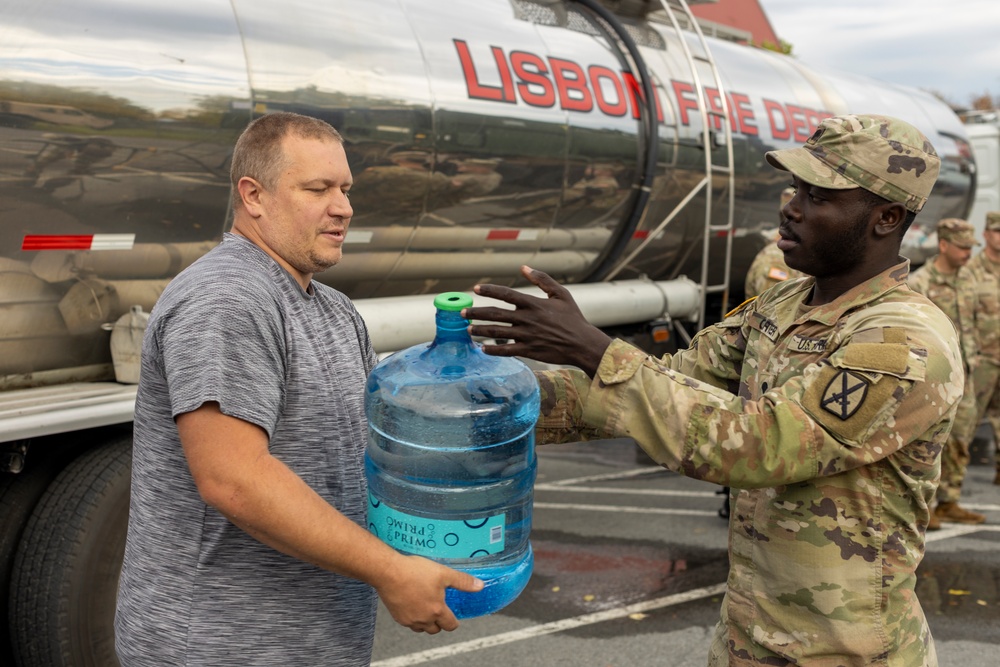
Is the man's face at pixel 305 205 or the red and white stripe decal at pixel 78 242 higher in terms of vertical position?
the man's face at pixel 305 205

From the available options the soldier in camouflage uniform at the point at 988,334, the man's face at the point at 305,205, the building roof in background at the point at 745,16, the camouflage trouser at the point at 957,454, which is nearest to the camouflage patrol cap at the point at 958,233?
the soldier in camouflage uniform at the point at 988,334

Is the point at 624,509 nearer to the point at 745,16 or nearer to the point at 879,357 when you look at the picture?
the point at 879,357

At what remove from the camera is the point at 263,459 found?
1759mm

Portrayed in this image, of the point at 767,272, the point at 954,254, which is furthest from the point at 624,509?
the point at 954,254

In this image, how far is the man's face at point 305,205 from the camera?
1998 mm

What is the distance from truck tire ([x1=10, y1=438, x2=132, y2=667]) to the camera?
3.47 meters

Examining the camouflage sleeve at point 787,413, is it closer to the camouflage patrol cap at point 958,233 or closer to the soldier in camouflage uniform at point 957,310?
the soldier in camouflage uniform at point 957,310

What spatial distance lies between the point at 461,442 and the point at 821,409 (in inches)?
32.9

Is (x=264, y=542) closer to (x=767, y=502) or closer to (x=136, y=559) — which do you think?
(x=136, y=559)

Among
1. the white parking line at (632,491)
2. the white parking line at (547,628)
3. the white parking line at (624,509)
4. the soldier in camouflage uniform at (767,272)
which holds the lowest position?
the white parking line at (632,491)

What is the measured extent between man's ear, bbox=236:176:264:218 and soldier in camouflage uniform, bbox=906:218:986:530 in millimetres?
5891

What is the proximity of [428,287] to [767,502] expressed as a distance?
123 inches

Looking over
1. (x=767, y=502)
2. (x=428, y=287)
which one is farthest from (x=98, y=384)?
(x=767, y=502)

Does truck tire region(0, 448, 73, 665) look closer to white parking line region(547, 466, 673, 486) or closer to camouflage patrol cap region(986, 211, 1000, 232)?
white parking line region(547, 466, 673, 486)
